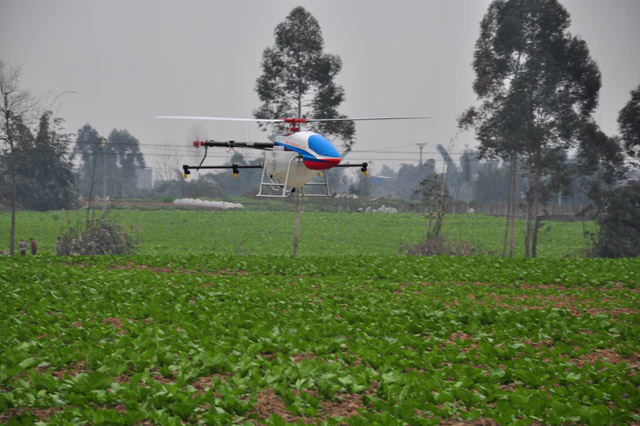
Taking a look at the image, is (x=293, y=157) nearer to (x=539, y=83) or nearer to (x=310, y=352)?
(x=310, y=352)

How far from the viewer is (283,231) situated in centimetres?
6084

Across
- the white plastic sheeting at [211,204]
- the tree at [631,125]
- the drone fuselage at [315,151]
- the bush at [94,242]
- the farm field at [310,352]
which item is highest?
the tree at [631,125]

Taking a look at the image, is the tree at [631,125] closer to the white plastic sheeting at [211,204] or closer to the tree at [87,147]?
the white plastic sheeting at [211,204]

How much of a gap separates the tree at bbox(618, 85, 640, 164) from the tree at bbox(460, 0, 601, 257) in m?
3.40

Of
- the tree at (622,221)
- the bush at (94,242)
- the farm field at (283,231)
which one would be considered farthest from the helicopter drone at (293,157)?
the tree at (622,221)

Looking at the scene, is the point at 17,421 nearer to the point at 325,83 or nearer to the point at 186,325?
the point at 186,325

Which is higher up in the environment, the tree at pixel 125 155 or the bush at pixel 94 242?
the tree at pixel 125 155

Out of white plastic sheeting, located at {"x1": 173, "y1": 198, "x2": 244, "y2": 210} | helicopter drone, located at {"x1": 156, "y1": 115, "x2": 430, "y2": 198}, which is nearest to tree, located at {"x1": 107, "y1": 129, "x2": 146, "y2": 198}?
white plastic sheeting, located at {"x1": 173, "y1": 198, "x2": 244, "y2": 210}

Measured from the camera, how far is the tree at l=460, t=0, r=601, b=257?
44.1 meters

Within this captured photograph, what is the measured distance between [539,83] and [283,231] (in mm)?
26993

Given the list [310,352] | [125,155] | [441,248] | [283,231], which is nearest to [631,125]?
[441,248]

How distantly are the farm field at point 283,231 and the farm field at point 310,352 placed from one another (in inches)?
1092

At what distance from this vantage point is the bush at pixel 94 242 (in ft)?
133

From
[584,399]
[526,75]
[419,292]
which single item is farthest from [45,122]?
[584,399]
